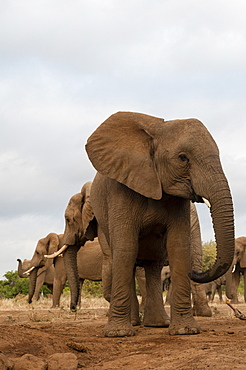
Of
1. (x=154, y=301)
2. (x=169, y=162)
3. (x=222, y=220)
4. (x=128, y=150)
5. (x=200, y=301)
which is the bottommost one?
(x=154, y=301)

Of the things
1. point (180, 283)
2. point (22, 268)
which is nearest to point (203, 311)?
point (180, 283)

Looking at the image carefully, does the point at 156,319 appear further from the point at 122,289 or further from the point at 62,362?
the point at 62,362

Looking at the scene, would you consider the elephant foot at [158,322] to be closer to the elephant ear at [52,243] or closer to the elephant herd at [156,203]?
the elephant herd at [156,203]

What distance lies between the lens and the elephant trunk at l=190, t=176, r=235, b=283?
6.94 m

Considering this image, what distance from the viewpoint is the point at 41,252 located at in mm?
22281

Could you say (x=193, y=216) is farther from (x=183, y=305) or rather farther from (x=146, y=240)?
(x=183, y=305)

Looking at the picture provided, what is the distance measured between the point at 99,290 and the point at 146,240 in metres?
23.8

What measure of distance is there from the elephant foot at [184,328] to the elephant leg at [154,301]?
4.35 feet

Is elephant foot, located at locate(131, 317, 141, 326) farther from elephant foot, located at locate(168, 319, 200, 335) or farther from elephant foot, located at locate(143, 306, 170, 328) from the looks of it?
elephant foot, located at locate(168, 319, 200, 335)

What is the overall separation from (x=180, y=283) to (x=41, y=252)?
14.8 m

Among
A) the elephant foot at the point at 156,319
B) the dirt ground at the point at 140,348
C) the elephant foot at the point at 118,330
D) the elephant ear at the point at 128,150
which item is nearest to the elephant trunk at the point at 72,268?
the elephant foot at the point at 156,319

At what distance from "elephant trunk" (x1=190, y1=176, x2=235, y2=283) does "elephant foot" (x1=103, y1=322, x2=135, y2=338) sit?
152cm

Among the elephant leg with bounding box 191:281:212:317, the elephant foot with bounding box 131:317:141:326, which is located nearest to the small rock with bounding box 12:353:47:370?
the elephant foot with bounding box 131:317:141:326

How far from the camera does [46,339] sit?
6648 mm
